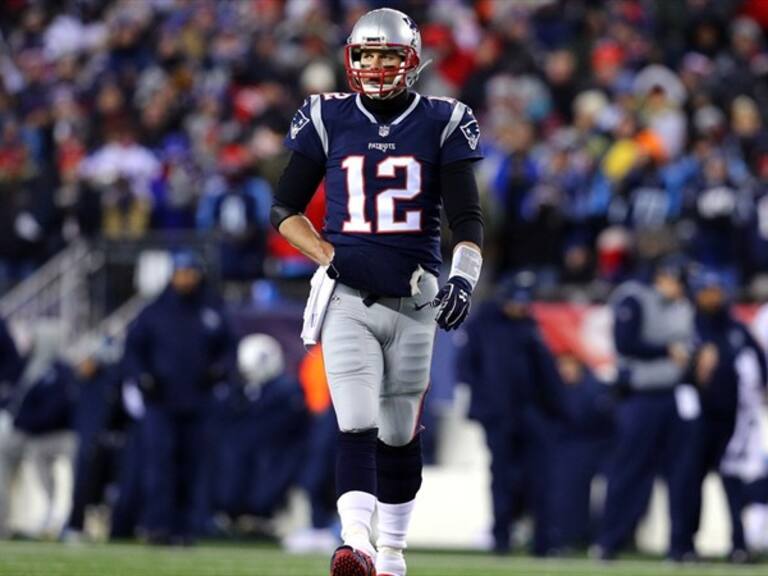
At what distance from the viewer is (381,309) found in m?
7.69

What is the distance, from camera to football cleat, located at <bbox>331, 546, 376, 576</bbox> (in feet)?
22.7

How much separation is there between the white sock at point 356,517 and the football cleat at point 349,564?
208mm

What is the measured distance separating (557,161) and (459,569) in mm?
6888

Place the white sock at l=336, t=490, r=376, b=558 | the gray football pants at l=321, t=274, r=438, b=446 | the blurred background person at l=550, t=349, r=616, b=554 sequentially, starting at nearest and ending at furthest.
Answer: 1. the white sock at l=336, t=490, r=376, b=558
2. the gray football pants at l=321, t=274, r=438, b=446
3. the blurred background person at l=550, t=349, r=616, b=554

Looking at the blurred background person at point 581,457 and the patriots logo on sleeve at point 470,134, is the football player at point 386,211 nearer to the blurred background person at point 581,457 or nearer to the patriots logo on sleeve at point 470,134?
the patriots logo on sleeve at point 470,134

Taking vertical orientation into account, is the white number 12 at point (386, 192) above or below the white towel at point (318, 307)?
above

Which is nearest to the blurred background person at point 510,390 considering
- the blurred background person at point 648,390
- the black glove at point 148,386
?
the blurred background person at point 648,390

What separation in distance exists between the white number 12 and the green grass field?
8.86ft

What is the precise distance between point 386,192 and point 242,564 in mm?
4360

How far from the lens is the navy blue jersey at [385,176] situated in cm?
768

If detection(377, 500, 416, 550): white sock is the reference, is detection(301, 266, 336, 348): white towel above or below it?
above

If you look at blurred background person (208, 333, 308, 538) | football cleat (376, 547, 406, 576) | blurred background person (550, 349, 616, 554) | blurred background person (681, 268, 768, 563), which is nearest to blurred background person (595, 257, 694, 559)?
blurred background person (681, 268, 768, 563)

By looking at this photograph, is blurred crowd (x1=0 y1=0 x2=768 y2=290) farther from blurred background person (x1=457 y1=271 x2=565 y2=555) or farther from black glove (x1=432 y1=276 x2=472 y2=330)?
black glove (x1=432 y1=276 x2=472 y2=330)

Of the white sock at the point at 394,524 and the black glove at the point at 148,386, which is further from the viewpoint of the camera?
the black glove at the point at 148,386
